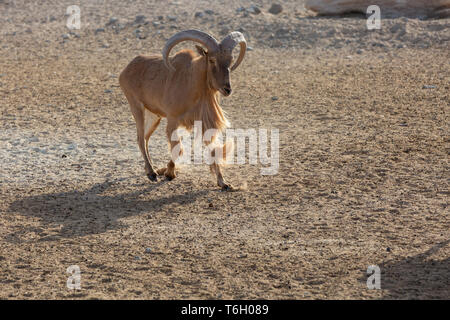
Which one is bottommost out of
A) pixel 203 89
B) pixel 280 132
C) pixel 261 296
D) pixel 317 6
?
pixel 261 296

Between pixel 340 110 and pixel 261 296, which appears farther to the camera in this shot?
pixel 340 110

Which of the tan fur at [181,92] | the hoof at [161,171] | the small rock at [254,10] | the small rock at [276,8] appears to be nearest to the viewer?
the tan fur at [181,92]

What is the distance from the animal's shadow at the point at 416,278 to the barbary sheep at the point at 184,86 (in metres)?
2.38

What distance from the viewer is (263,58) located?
1283 cm

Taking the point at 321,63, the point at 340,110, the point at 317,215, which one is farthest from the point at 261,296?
the point at 321,63

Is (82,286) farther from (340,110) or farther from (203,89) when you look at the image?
(340,110)

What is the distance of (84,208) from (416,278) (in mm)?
3249

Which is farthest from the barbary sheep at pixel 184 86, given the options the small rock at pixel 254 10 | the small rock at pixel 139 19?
the small rock at pixel 254 10

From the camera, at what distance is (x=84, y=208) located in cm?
666

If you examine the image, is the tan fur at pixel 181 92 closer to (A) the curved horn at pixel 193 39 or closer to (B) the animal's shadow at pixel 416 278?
(A) the curved horn at pixel 193 39

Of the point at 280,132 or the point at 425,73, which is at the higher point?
the point at 425,73

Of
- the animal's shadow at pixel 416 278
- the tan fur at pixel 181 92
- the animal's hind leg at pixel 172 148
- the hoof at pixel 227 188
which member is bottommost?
the animal's shadow at pixel 416 278

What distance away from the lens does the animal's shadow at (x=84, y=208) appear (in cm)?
611

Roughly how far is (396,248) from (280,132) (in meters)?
3.61
